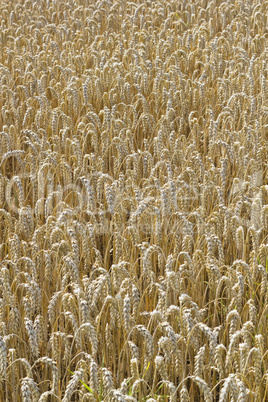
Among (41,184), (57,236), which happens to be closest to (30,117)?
(41,184)

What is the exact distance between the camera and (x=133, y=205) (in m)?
2.13

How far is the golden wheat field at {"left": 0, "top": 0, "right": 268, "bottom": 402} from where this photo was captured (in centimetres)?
155

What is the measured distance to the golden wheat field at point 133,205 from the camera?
155cm

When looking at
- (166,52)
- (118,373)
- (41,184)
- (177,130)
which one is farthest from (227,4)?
(118,373)

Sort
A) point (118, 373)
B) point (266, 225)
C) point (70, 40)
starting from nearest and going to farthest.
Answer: point (118, 373)
point (266, 225)
point (70, 40)

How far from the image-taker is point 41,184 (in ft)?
7.62

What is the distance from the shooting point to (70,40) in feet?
14.6

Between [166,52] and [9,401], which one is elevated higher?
[166,52]

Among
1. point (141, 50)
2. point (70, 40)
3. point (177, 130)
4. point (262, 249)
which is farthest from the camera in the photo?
point (70, 40)

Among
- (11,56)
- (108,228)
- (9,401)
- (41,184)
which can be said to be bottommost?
(9,401)

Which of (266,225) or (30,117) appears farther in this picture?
(30,117)

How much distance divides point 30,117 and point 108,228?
43.9 inches

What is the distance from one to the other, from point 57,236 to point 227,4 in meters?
3.60

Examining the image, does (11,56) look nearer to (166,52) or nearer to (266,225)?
(166,52)
